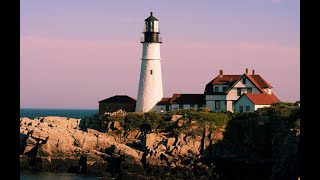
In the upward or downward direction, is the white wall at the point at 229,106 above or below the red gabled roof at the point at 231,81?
below

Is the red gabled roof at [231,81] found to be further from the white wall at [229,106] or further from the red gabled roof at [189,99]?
the white wall at [229,106]

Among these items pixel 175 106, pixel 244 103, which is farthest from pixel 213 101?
pixel 244 103

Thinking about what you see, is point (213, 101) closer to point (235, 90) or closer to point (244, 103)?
point (235, 90)

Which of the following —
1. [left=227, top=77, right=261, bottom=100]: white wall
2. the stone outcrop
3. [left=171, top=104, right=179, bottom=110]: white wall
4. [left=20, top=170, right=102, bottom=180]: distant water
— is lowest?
[left=20, top=170, right=102, bottom=180]: distant water

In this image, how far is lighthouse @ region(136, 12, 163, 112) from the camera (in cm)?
5156

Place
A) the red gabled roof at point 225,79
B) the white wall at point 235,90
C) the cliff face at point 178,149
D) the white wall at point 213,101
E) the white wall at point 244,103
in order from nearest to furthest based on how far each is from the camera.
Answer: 1. the cliff face at point 178,149
2. the white wall at point 244,103
3. the white wall at point 235,90
4. the white wall at point 213,101
5. the red gabled roof at point 225,79

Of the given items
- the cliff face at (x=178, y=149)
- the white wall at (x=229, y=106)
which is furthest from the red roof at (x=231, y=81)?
the cliff face at (x=178, y=149)

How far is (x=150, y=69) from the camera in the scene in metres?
51.6

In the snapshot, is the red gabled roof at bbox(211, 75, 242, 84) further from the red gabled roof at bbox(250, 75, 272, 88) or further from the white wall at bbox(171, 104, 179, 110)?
the white wall at bbox(171, 104, 179, 110)

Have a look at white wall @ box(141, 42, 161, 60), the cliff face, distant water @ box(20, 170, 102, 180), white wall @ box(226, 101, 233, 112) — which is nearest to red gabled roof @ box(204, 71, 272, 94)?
white wall @ box(226, 101, 233, 112)

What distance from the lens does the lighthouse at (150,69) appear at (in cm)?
5156

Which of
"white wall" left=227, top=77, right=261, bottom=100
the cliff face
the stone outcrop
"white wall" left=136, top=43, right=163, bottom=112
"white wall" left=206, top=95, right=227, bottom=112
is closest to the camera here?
the cliff face
